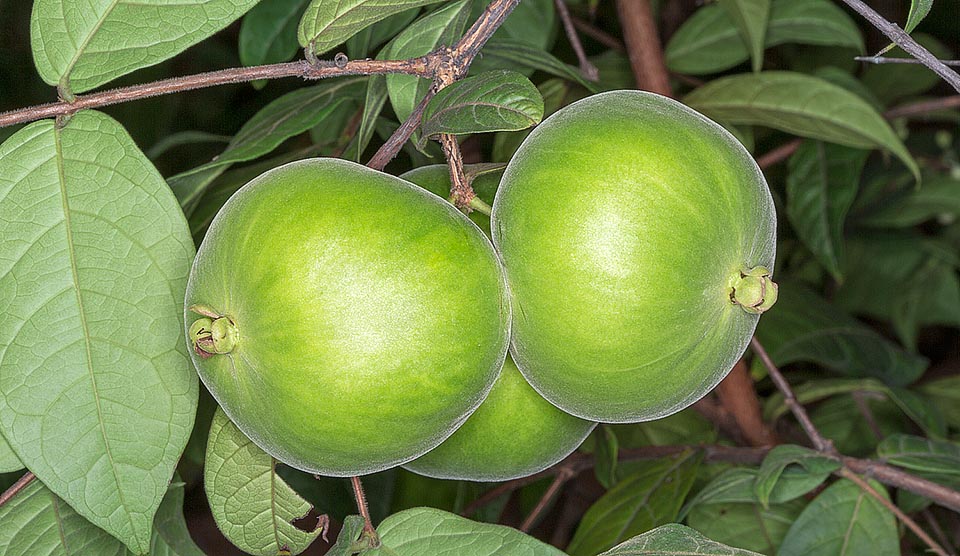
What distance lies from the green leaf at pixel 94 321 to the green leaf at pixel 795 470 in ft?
2.50

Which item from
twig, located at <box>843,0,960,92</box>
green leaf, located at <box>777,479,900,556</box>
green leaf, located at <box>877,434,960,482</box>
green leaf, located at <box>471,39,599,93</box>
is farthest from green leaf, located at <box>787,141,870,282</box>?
twig, located at <box>843,0,960,92</box>

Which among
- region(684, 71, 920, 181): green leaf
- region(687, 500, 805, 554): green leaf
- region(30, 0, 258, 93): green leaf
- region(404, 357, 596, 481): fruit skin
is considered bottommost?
region(687, 500, 805, 554): green leaf

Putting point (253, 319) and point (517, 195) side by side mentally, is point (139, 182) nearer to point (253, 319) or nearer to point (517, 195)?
point (253, 319)

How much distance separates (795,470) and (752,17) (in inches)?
30.1

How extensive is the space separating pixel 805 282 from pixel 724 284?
161cm

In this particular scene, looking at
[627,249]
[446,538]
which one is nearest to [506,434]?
[446,538]

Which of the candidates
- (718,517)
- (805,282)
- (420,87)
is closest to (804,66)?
(805,282)

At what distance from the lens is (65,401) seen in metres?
0.85

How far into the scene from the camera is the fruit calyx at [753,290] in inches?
31.5

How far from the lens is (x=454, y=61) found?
0.89 meters

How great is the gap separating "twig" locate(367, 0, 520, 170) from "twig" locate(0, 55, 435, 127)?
0.01 meters

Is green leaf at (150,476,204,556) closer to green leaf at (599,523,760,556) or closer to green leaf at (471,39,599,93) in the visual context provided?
green leaf at (599,523,760,556)

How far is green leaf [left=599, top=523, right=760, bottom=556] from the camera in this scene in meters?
0.85

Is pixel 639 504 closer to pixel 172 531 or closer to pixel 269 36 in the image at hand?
pixel 172 531
